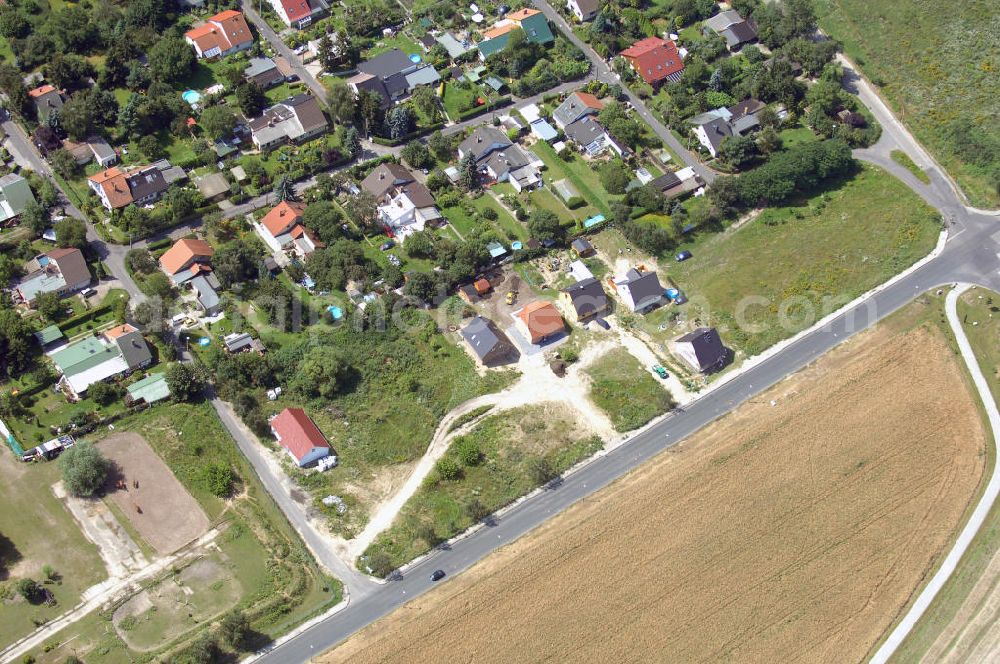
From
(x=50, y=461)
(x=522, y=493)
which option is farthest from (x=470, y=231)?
(x=50, y=461)

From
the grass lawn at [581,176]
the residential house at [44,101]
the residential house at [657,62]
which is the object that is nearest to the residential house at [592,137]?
the grass lawn at [581,176]

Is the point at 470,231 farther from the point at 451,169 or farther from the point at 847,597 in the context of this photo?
the point at 847,597

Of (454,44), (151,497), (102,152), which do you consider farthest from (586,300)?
(102,152)

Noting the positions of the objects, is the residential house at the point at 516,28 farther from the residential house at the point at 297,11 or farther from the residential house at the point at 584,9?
the residential house at the point at 297,11

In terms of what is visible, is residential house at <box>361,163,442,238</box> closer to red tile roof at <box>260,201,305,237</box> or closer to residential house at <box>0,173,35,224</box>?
red tile roof at <box>260,201,305,237</box>

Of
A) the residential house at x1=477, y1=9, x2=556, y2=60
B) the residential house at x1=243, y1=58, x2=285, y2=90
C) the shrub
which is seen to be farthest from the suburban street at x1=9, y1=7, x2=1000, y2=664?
the shrub

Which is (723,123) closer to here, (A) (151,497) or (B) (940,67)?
(B) (940,67)
